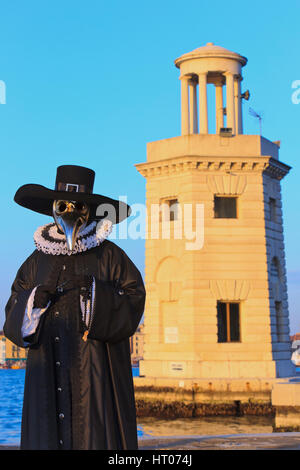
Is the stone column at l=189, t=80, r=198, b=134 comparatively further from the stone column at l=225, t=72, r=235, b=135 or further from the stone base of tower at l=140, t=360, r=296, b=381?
the stone base of tower at l=140, t=360, r=296, b=381

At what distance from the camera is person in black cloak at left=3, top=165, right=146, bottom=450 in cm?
544

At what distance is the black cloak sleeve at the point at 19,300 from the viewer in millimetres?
5484

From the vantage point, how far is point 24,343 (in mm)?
Result: 5453

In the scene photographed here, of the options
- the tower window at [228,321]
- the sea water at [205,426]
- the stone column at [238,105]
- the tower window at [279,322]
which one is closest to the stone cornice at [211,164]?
the stone column at [238,105]

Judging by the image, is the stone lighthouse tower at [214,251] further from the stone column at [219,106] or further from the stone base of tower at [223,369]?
the stone column at [219,106]

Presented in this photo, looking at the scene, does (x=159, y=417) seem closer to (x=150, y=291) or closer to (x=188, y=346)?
(x=188, y=346)

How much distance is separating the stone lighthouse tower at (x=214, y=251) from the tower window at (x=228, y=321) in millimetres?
37

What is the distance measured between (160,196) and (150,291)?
12.1ft

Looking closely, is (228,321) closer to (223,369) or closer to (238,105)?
(223,369)

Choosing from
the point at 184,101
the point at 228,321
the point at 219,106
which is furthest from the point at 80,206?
the point at 219,106

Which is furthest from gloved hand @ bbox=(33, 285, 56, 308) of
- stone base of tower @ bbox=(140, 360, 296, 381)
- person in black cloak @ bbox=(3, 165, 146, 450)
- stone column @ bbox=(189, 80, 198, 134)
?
stone column @ bbox=(189, 80, 198, 134)

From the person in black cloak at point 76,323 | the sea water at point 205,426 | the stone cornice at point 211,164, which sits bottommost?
the sea water at point 205,426

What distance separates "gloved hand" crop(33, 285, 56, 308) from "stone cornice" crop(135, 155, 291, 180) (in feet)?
74.4
